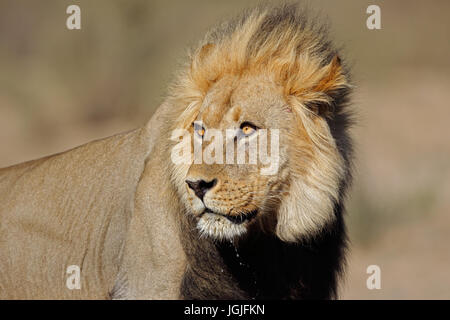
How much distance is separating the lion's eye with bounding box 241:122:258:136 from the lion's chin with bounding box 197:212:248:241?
37 cm

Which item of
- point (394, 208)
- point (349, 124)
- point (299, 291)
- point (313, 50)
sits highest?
point (313, 50)

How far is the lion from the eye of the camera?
129 inches

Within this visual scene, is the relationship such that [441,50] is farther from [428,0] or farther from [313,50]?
[313,50]

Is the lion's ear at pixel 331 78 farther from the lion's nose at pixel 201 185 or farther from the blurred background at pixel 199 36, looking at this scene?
the blurred background at pixel 199 36

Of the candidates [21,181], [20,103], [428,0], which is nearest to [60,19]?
[20,103]

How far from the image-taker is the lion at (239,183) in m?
3.29

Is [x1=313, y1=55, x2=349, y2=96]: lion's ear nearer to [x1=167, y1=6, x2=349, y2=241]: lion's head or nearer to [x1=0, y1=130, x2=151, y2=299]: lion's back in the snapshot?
[x1=167, y1=6, x2=349, y2=241]: lion's head

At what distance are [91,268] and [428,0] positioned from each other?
786 centimetres

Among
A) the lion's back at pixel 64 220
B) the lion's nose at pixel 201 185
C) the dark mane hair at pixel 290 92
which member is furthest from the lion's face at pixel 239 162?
the lion's back at pixel 64 220

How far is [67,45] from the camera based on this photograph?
11.2 metres

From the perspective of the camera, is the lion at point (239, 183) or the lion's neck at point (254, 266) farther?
the lion's neck at point (254, 266)

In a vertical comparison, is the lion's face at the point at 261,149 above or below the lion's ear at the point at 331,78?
below

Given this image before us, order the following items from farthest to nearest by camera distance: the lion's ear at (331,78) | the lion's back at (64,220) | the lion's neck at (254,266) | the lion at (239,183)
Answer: the lion's back at (64,220)
the lion's neck at (254,266)
the lion's ear at (331,78)
the lion at (239,183)

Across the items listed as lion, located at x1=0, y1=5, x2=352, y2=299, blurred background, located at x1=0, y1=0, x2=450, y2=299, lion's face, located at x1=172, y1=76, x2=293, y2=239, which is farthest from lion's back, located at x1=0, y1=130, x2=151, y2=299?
blurred background, located at x1=0, y1=0, x2=450, y2=299
